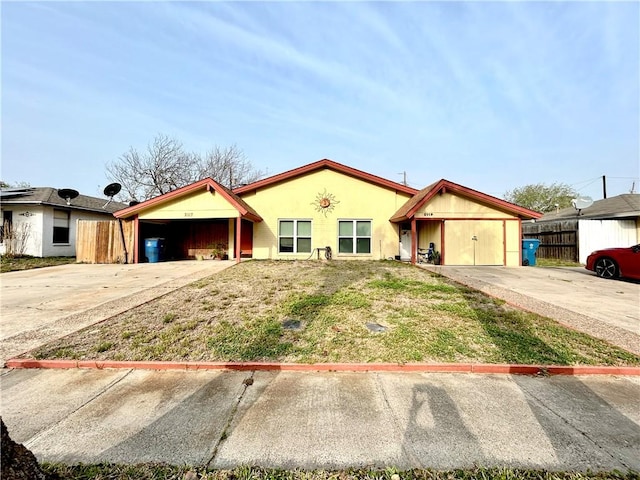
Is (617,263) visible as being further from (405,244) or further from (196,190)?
(196,190)

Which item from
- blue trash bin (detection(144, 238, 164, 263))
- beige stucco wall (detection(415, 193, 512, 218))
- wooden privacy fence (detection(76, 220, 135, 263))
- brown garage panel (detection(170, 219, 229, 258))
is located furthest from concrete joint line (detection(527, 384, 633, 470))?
wooden privacy fence (detection(76, 220, 135, 263))

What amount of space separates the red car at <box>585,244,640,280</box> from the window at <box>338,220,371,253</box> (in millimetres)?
8312

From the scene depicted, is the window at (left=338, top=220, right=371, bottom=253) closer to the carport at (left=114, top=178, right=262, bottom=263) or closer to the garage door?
the garage door

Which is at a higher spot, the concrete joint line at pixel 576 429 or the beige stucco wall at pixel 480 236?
the beige stucco wall at pixel 480 236

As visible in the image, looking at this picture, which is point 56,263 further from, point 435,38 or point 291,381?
point 435,38

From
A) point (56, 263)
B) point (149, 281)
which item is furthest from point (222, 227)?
point (56, 263)

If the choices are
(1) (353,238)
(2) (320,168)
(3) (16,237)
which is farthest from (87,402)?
Answer: (3) (16,237)

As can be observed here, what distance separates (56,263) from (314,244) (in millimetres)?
12170

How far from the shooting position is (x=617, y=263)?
9.50 meters

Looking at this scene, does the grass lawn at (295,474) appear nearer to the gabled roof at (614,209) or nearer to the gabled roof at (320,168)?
the gabled roof at (320,168)

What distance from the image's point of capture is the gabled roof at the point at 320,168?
553 inches

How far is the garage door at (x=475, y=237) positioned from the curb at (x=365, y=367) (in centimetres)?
1017

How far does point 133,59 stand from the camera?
10938mm

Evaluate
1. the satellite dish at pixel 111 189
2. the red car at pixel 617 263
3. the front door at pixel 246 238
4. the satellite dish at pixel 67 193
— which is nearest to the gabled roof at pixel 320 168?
the front door at pixel 246 238
